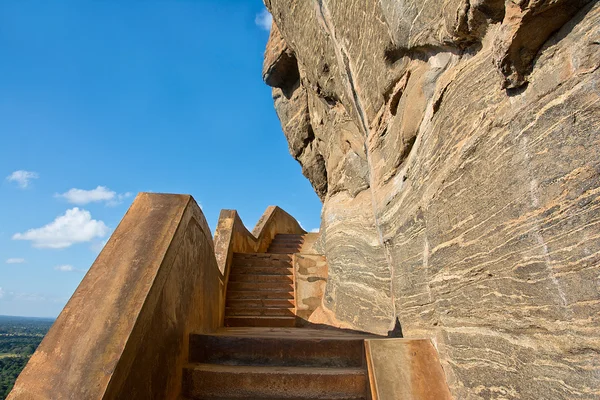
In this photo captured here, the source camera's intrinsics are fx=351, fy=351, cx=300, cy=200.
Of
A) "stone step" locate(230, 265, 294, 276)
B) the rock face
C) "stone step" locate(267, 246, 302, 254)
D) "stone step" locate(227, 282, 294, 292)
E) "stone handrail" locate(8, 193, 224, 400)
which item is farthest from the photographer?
"stone step" locate(267, 246, 302, 254)

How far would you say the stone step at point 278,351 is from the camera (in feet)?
9.65

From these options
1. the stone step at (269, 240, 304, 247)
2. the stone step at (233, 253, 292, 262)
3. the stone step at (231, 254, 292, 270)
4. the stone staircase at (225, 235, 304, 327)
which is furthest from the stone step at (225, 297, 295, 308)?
the stone step at (269, 240, 304, 247)

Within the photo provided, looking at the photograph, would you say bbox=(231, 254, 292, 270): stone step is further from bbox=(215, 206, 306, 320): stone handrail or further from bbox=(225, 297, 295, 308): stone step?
bbox=(225, 297, 295, 308): stone step

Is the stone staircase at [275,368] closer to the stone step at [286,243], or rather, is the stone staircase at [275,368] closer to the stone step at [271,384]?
the stone step at [271,384]

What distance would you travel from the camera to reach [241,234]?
25.7 ft

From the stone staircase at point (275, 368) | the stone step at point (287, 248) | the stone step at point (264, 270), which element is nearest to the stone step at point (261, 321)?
the stone step at point (264, 270)

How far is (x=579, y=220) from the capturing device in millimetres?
1497

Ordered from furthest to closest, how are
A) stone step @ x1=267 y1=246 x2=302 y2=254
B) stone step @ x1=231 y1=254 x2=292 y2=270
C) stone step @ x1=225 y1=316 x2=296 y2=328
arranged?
stone step @ x1=267 y1=246 x2=302 y2=254
stone step @ x1=231 y1=254 x2=292 y2=270
stone step @ x1=225 y1=316 x2=296 y2=328

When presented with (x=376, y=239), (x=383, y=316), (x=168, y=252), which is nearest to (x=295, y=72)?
(x=376, y=239)

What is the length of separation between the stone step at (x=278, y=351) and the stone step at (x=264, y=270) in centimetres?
341

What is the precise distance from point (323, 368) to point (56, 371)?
73.2 inches

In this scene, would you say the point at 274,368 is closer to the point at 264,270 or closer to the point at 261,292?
the point at 261,292

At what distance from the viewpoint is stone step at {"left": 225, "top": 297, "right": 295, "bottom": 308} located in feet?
17.9

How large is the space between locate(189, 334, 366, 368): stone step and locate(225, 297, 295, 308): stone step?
2.43 meters
